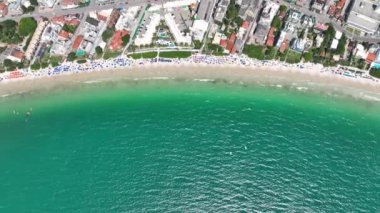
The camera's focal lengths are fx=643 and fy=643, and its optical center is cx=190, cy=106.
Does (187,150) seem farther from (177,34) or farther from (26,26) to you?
(26,26)

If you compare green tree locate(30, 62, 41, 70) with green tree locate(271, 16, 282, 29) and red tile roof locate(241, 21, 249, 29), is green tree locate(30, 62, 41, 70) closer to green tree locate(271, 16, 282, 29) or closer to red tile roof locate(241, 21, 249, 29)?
red tile roof locate(241, 21, 249, 29)

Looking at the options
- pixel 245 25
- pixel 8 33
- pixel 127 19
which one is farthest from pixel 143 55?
pixel 8 33

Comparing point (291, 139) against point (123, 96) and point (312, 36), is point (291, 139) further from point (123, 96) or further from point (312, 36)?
point (123, 96)

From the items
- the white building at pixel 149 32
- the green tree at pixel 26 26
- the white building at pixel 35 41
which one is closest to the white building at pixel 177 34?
the white building at pixel 149 32

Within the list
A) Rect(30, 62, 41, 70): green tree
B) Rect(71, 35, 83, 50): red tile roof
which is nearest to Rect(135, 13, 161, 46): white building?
Rect(71, 35, 83, 50): red tile roof

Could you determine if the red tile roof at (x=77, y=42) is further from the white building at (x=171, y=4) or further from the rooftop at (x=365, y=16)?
the rooftop at (x=365, y=16)
